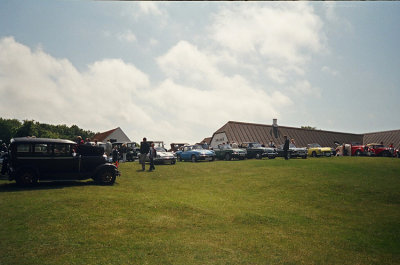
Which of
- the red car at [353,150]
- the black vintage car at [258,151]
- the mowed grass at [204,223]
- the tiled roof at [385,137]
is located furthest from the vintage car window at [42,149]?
the tiled roof at [385,137]

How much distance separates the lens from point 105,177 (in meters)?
12.3

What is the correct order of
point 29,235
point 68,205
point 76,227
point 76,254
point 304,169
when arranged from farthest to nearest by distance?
point 304,169 → point 68,205 → point 76,227 → point 29,235 → point 76,254

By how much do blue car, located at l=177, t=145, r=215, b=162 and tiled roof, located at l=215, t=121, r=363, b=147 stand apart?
17.7 m

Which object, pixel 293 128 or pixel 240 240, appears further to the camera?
pixel 293 128

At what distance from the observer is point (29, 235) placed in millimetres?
5902

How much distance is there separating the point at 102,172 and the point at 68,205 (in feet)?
13.6

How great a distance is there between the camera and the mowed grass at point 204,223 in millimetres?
5328

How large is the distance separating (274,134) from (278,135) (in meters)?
0.83

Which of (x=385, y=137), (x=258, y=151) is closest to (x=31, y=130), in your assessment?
(x=258, y=151)

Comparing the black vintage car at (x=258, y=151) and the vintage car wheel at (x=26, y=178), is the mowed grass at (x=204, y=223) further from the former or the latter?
the black vintage car at (x=258, y=151)

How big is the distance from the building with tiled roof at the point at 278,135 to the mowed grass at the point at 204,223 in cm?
3221

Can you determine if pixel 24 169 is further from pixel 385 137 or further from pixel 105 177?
pixel 385 137

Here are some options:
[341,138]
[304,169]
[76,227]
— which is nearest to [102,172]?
[76,227]

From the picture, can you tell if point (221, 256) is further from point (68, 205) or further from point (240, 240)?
point (68, 205)
